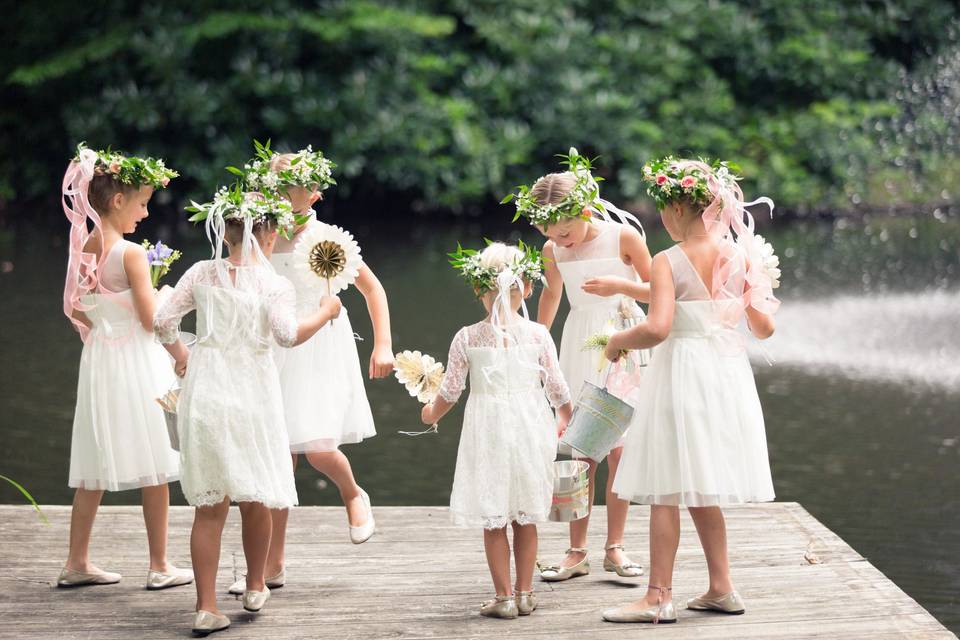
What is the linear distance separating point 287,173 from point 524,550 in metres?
1.50

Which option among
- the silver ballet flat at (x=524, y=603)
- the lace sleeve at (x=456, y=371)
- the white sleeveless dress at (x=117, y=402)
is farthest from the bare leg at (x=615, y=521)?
the white sleeveless dress at (x=117, y=402)

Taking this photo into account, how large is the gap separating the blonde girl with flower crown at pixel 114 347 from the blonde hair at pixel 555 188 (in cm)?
125

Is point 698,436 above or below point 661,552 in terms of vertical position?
above

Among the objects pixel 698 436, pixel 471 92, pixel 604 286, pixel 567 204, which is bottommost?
pixel 698 436

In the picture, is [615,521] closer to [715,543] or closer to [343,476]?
[715,543]

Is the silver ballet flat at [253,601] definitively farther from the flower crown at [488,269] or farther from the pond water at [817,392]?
the pond water at [817,392]

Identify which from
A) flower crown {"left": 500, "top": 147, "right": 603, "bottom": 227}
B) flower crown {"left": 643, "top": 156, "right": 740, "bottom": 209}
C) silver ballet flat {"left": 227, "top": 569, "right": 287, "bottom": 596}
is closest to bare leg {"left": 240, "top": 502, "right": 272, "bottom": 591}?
silver ballet flat {"left": 227, "top": 569, "right": 287, "bottom": 596}

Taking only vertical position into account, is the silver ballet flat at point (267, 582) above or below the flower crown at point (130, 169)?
below

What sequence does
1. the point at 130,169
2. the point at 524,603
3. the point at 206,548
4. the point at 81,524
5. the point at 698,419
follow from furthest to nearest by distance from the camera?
1. the point at 81,524
2. the point at 130,169
3. the point at 524,603
4. the point at 698,419
5. the point at 206,548

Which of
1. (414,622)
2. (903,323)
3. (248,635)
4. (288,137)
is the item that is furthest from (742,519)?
(288,137)

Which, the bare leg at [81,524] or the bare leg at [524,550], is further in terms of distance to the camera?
the bare leg at [81,524]

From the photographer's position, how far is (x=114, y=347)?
4375 millimetres

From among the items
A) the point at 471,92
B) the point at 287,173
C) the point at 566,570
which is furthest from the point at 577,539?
the point at 471,92

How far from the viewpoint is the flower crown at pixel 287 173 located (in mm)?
4375
